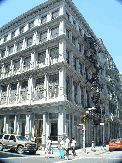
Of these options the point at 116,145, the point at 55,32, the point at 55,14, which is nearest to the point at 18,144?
the point at 116,145

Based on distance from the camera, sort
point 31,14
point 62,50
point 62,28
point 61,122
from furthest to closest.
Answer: point 31,14
point 62,28
point 62,50
point 61,122

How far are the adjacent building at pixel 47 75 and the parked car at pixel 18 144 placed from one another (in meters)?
4.78

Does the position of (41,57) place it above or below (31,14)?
below

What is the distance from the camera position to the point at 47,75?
26.6m

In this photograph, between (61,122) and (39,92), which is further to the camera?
(39,92)

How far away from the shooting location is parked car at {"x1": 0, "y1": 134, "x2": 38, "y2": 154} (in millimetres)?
18419

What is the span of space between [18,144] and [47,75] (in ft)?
36.7

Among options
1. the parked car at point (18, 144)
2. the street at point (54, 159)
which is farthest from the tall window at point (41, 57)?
the street at point (54, 159)

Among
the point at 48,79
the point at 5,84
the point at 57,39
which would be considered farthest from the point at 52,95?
the point at 5,84

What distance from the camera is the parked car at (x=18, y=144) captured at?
1842 cm

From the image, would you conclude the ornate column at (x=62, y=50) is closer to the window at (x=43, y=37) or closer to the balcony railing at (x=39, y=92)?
the window at (x=43, y=37)

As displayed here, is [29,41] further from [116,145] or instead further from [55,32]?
[116,145]

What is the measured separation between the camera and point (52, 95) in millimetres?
25312

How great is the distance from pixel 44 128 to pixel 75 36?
17.2m
